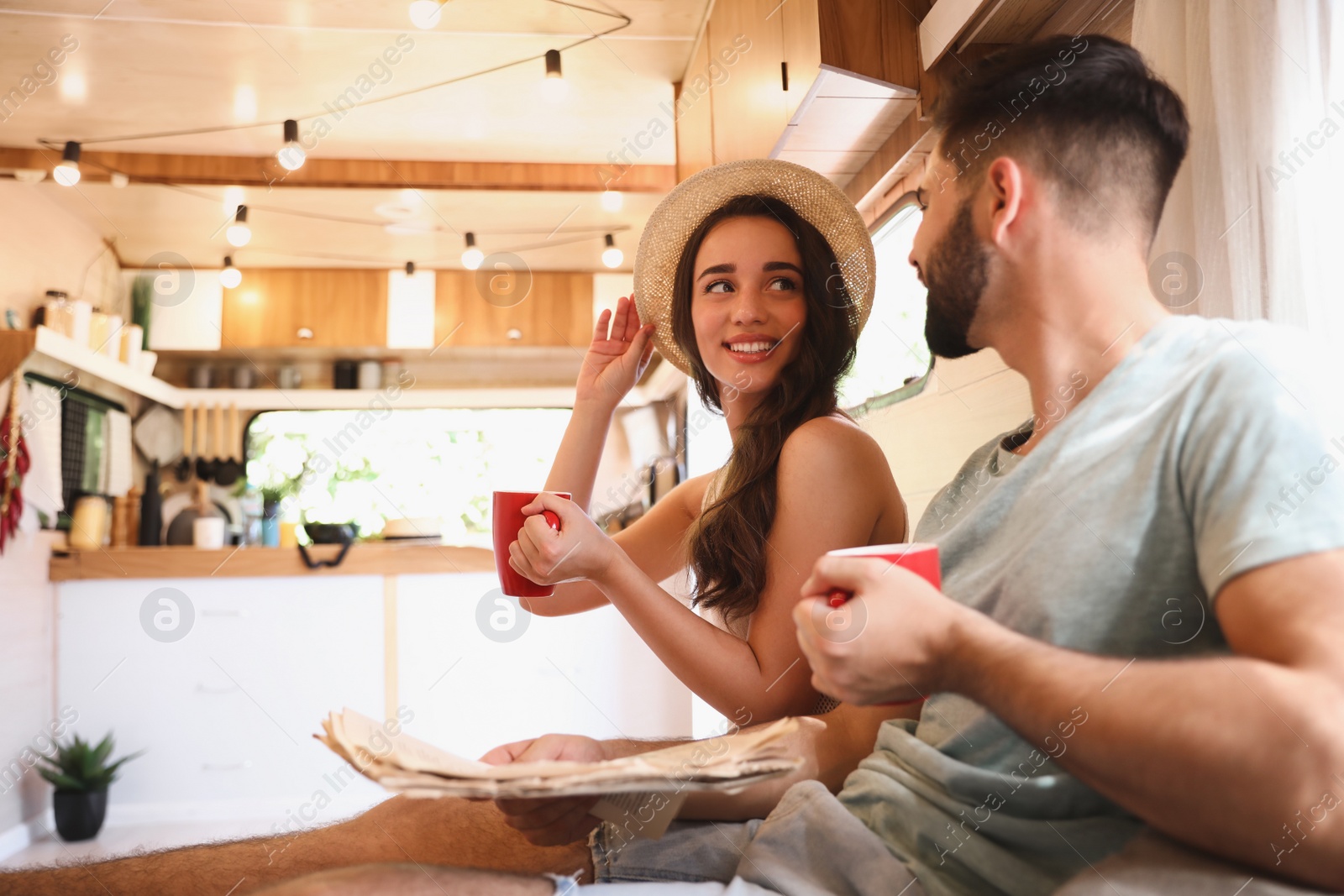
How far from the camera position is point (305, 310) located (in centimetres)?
515

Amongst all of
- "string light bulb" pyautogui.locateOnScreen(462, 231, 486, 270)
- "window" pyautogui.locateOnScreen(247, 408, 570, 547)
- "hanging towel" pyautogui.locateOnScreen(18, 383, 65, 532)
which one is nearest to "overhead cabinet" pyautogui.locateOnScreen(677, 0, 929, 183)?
"string light bulb" pyautogui.locateOnScreen(462, 231, 486, 270)

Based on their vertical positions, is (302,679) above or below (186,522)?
below

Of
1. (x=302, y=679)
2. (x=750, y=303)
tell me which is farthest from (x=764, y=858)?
(x=302, y=679)

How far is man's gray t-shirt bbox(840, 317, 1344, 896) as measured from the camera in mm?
618

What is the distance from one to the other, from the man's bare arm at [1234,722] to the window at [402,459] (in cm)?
525

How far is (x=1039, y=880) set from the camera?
725 mm

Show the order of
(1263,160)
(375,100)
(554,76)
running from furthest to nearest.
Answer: (375,100)
(554,76)
(1263,160)

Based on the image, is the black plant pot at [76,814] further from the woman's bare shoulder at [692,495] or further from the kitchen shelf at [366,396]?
the woman's bare shoulder at [692,495]

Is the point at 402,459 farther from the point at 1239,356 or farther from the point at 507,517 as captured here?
the point at 1239,356

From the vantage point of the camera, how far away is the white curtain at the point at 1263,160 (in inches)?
36.1

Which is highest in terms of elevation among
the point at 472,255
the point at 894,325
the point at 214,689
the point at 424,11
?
the point at 424,11

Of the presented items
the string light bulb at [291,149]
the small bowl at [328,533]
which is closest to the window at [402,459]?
the small bowl at [328,533]

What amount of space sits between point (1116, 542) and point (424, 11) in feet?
8.53

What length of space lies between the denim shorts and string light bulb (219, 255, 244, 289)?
490 cm
